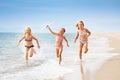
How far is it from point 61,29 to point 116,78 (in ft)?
5.00

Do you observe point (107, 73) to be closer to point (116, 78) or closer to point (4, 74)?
point (116, 78)

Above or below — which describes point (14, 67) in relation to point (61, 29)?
below

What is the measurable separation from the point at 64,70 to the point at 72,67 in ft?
1.53

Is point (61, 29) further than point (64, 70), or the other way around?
point (64, 70)

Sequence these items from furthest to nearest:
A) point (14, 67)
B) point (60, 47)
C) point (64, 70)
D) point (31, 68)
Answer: point (14, 67) < point (31, 68) < point (64, 70) < point (60, 47)

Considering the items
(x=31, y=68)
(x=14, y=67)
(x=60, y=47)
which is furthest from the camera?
(x=14, y=67)

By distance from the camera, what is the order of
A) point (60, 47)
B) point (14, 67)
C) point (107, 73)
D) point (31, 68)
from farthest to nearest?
point (14, 67), point (31, 68), point (107, 73), point (60, 47)

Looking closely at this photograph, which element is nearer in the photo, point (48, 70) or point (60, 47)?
point (60, 47)

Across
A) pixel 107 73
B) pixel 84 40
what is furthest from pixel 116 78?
pixel 84 40

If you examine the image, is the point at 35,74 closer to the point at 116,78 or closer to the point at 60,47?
the point at 60,47

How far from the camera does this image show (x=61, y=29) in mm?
6996

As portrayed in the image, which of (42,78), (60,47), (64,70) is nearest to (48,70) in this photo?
(64,70)

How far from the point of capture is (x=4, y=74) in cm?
841

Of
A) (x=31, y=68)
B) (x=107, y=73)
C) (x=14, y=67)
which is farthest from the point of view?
(x=14, y=67)
